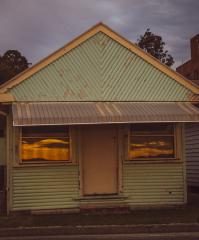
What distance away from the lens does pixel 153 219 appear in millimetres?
12016

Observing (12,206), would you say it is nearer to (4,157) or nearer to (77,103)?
(4,157)

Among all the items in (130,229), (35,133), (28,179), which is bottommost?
(130,229)

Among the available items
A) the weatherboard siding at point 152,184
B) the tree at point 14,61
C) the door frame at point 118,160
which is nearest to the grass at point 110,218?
the weatherboard siding at point 152,184

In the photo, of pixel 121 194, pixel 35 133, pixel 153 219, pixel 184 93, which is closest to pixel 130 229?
pixel 153 219

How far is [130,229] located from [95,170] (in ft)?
12.0

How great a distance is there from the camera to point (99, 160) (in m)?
14.4

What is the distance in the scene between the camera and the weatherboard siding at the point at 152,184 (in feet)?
47.0

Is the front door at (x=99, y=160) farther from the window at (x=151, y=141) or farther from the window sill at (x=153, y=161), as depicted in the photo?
the window at (x=151, y=141)

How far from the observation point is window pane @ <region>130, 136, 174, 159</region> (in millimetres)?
14562

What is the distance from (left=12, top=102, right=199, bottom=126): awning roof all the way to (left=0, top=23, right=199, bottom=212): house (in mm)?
28

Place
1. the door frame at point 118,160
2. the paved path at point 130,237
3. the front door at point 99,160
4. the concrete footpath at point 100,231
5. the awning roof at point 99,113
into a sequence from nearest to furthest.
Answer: the paved path at point 130,237 → the concrete footpath at point 100,231 → the awning roof at point 99,113 → the door frame at point 118,160 → the front door at point 99,160

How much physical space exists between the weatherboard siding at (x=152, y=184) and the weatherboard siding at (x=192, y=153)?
4.27 meters

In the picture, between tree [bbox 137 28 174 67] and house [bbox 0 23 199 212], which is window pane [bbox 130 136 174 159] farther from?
tree [bbox 137 28 174 67]

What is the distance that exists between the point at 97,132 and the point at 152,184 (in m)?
2.13
